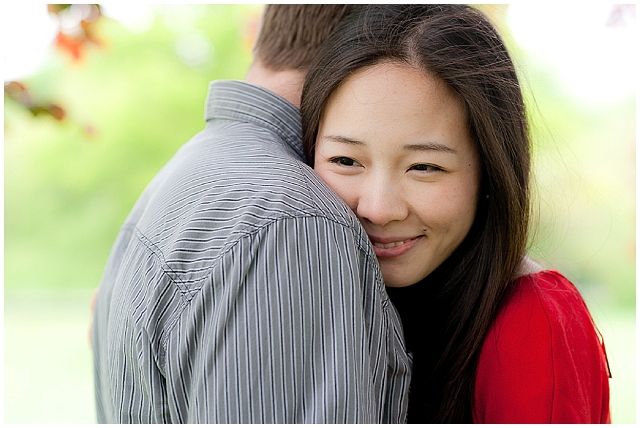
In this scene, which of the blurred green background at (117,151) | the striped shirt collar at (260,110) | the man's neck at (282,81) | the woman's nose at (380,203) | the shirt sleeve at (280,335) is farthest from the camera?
the blurred green background at (117,151)

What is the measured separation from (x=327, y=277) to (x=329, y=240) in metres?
0.05

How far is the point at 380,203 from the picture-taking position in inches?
46.1

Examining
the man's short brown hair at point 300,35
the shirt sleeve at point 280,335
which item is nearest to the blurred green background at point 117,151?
the man's short brown hair at point 300,35

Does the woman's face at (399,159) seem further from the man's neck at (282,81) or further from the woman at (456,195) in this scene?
the man's neck at (282,81)

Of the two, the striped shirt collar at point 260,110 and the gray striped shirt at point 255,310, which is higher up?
the striped shirt collar at point 260,110

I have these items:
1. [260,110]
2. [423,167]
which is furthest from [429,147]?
[260,110]

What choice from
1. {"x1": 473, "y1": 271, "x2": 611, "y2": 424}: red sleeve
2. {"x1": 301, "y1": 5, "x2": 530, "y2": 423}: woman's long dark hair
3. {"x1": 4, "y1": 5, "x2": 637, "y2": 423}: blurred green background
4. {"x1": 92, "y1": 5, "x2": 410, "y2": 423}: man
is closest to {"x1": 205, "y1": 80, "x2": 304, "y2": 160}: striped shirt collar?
{"x1": 301, "y1": 5, "x2": 530, "y2": 423}: woman's long dark hair

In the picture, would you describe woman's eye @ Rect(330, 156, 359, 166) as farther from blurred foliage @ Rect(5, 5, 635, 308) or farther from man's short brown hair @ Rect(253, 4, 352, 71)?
blurred foliage @ Rect(5, 5, 635, 308)

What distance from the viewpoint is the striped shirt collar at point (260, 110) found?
128 cm

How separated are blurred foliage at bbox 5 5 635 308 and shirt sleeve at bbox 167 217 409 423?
19.5ft

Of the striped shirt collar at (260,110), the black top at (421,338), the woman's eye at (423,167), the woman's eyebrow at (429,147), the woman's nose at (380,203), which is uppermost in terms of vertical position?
the striped shirt collar at (260,110)

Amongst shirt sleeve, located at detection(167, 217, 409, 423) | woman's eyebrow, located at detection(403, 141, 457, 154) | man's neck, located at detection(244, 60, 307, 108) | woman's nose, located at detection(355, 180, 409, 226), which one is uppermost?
man's neck, located at detection(244, 60, 307, 108)

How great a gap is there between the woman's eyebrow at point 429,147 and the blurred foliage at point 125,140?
562cm

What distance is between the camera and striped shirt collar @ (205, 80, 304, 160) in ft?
4.21
